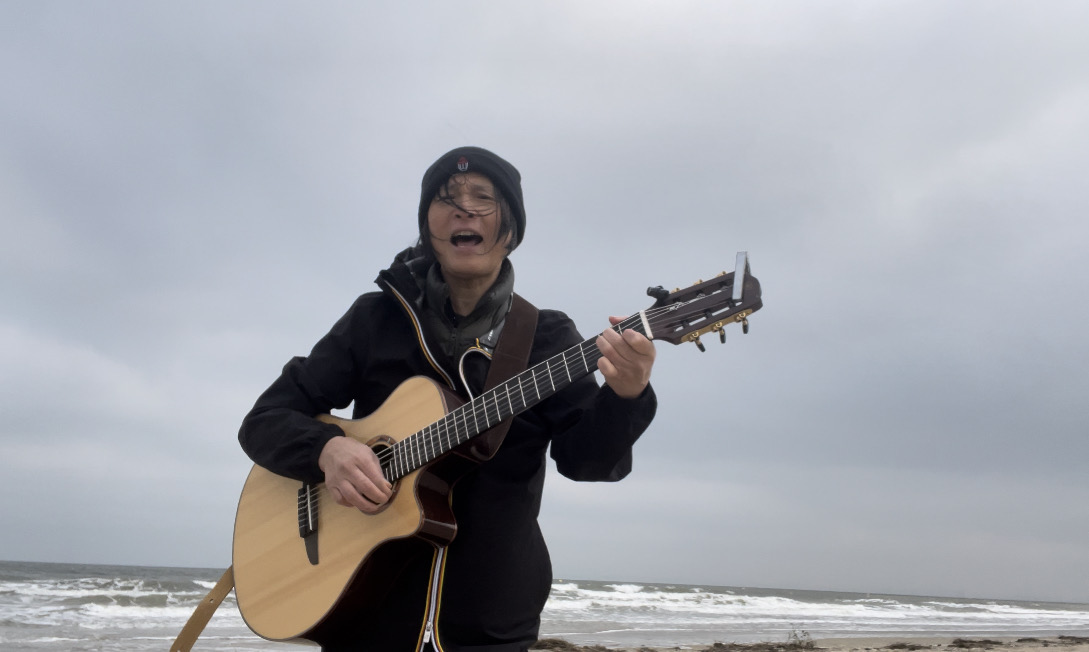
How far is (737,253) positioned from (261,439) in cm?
155

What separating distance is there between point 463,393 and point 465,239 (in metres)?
0.49

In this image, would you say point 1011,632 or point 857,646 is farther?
point 1011,632

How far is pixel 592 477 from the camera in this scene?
7.30 feet

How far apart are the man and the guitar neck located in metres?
0.09

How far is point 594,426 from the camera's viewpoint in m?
2.14

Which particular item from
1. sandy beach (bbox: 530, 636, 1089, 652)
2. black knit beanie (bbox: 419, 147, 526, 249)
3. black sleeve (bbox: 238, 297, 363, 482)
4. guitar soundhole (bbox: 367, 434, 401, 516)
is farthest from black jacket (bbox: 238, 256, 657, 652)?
sandy beach (bbox: 530, 636, 1089, 652)

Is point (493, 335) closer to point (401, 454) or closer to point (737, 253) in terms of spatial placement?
point (401, 454)

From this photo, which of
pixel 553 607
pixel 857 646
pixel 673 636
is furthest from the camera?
pixel 553 607

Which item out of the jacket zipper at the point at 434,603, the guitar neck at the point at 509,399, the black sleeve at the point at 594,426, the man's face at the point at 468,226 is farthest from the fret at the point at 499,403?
the man's face at the point at 468,226

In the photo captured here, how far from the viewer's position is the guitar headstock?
201cm

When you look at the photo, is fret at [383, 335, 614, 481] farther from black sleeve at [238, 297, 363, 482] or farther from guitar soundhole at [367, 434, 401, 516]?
black sleeve at [238, 297, 363, 482]

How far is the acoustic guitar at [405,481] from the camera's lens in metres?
2.05

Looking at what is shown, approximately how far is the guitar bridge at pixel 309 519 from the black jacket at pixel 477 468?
17 centimetres

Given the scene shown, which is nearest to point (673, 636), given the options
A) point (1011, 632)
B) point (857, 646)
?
point (857, 646)
